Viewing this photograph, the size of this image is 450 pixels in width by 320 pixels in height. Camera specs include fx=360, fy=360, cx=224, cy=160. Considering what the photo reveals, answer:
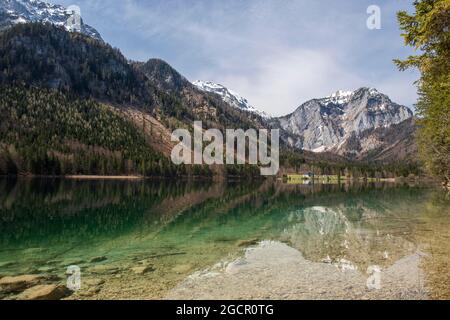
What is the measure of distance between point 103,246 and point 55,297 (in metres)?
12.8

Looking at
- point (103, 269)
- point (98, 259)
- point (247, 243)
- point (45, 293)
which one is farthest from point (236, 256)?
point (45, 293)

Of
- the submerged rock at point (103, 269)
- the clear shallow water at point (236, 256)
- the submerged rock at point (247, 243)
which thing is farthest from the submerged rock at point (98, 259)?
the submerged rock at point (247, 243)

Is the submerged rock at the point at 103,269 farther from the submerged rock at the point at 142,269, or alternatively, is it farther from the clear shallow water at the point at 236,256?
the submerged rock at the point at 142,269

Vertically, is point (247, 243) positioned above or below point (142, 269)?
below

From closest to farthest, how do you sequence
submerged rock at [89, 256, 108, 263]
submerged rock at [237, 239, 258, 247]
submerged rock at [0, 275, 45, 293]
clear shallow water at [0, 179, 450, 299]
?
1. clear shallow water at [0, 179, 450, 299]
2. submerged rock at [0, 275, 45, 293]
3. submerged rock at [89, 256, 108, 263]
4. submerged rock at [237, 239, 258, 247]

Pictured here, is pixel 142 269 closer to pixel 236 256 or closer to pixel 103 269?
pixel 103 269

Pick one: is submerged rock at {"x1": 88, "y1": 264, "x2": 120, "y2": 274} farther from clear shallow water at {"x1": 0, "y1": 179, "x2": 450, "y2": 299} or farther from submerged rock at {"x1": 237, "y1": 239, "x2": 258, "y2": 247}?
submerged rock at {"x1": 237, "y1": 239, "x2": 258, "y2": 247}

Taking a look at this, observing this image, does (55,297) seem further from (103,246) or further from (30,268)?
(103,246)

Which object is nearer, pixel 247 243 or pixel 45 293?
pixel 45 293

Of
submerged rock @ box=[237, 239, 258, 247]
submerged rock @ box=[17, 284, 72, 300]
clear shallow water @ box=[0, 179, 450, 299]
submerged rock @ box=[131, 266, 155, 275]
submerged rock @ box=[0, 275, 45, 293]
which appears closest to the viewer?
submerged rock @ box=[17, 284, 72, 300]

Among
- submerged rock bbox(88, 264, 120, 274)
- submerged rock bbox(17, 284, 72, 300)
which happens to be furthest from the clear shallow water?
submerged rock bbox(17, 284, 72, 300)

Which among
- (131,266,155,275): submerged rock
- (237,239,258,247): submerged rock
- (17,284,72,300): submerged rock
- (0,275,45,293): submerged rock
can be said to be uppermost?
(17,284,72,300): submerged rock

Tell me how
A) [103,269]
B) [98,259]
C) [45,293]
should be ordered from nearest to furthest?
1. [45,293]
2. [103,269]
3. [98,259]

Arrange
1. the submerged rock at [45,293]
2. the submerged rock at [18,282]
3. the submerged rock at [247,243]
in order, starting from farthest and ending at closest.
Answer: the submerged rock at [247,243] → the submerged rock at [18,282] → the submerged rock at [45,293]
